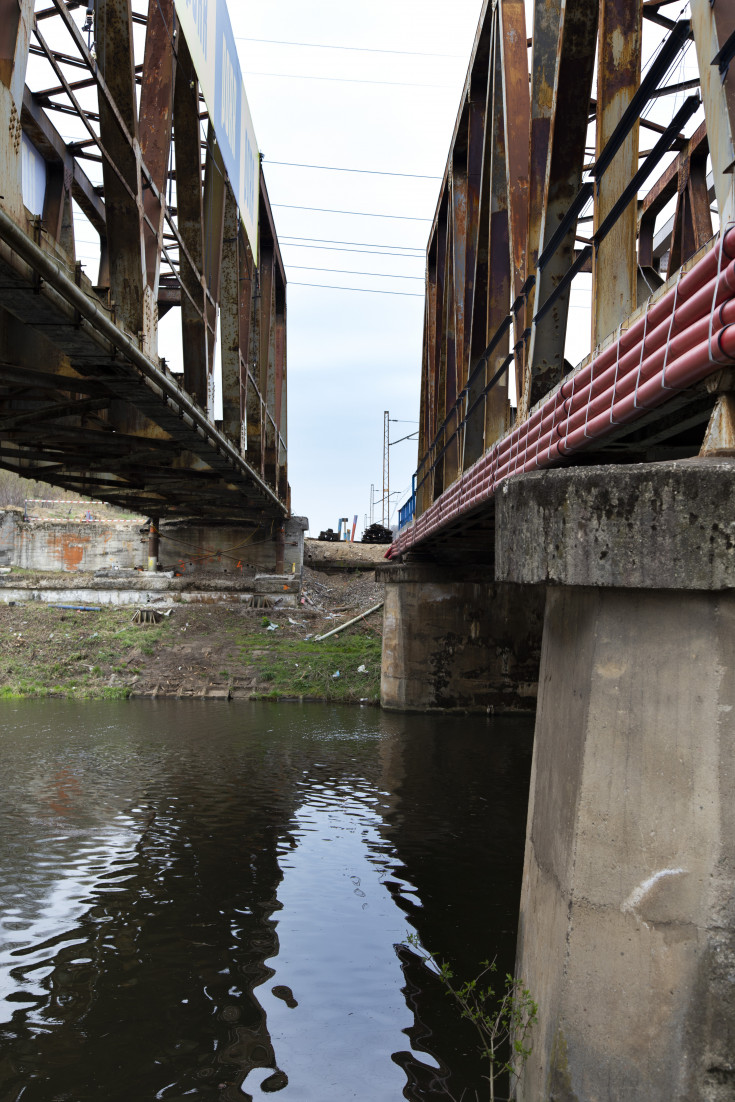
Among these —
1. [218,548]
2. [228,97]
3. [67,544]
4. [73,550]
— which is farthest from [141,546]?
[228,97]

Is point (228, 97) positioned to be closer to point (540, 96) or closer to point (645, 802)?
point (540, 96)

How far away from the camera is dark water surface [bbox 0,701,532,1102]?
5.46 m

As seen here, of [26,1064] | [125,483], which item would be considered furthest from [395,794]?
[125,483]

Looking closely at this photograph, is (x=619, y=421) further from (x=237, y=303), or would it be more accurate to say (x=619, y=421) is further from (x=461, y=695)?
(x=461, y=695)

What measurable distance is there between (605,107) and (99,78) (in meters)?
4.62

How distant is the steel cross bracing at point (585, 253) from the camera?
151 inches

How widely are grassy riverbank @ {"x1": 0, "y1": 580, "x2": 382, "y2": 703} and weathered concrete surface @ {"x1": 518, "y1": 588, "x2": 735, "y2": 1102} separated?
21276 mm

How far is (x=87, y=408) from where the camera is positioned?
12438mm

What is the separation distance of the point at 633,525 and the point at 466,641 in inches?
751

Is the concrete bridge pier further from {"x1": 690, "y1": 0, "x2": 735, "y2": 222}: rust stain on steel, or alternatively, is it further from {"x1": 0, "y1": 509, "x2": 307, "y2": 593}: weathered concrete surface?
{"x1": 0, "y1": 509, "x2": 307, "y2": 593}: weathered concrete surface

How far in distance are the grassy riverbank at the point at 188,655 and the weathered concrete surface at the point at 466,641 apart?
108 inches

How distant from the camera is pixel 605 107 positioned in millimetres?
6043

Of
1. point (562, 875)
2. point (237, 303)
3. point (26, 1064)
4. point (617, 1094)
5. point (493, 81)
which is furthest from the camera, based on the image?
point (237, 303)

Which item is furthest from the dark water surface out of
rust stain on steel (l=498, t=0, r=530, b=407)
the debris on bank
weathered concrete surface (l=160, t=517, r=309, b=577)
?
weathered concrete surface (l=160, t=517, r=309, b=577)
